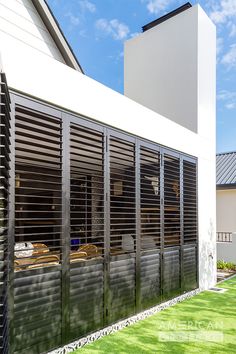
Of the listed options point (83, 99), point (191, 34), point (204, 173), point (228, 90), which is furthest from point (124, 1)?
point (83, 99)

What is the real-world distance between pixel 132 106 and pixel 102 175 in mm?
1667

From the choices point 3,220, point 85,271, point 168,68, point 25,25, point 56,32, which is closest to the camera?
point 3,220

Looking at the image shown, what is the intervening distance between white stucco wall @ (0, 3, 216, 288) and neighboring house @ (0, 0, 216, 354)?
2 centimetres

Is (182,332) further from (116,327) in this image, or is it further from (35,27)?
(35,27)

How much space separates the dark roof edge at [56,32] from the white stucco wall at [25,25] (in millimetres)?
118

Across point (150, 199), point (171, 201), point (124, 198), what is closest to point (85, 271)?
point (124, 198)

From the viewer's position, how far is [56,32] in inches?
382

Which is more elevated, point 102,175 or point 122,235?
point 102,175

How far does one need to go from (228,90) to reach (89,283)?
39180 mm

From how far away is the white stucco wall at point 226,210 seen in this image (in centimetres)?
1670

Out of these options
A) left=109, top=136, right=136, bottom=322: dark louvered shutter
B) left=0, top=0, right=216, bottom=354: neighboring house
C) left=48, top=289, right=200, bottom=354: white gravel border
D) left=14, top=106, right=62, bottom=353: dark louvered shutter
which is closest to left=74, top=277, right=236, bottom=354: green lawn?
left=48, top=289, right=200, bottom=354: white gravel border

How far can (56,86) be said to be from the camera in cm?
475

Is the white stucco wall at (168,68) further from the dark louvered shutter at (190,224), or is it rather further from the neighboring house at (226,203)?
the neighboring house at (226,203)

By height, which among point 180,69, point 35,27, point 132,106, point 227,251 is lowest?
point 227,251
